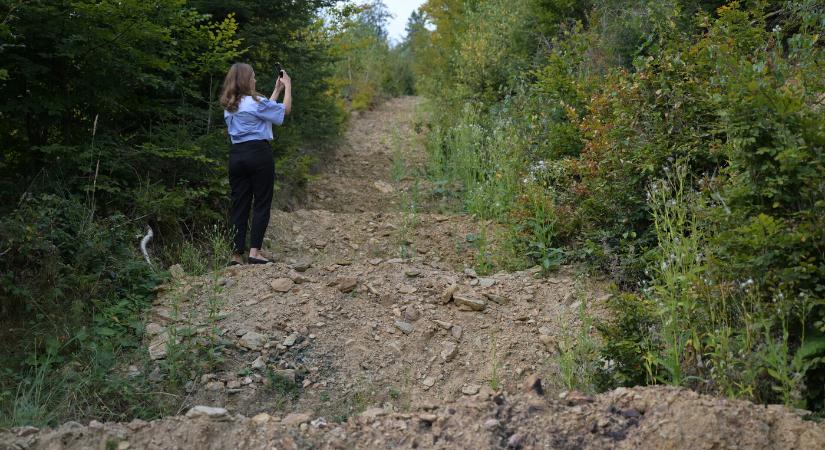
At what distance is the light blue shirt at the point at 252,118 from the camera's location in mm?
6629

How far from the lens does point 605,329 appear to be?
445cm

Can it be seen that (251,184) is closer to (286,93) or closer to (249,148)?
(249,148)

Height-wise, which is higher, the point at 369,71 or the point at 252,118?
the point at 369,71

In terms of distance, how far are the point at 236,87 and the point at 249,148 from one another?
1.88ft

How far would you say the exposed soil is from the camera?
3488mm

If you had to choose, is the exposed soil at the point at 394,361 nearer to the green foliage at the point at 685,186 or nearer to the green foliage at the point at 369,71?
the green foliage at the point at 685,186

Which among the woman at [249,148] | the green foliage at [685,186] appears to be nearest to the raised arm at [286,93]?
the woman at [249,148]

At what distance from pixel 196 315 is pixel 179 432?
76.4 inches

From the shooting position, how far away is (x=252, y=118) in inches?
263

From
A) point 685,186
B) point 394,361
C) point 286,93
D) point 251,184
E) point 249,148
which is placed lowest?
point 394,361

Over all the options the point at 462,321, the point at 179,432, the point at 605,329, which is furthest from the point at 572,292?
the point at 179,432

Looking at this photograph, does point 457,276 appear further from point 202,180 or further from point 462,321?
point 202,180

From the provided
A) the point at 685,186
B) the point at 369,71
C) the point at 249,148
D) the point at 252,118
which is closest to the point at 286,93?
the point at 252,118

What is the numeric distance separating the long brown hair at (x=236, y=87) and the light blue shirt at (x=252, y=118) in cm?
5
